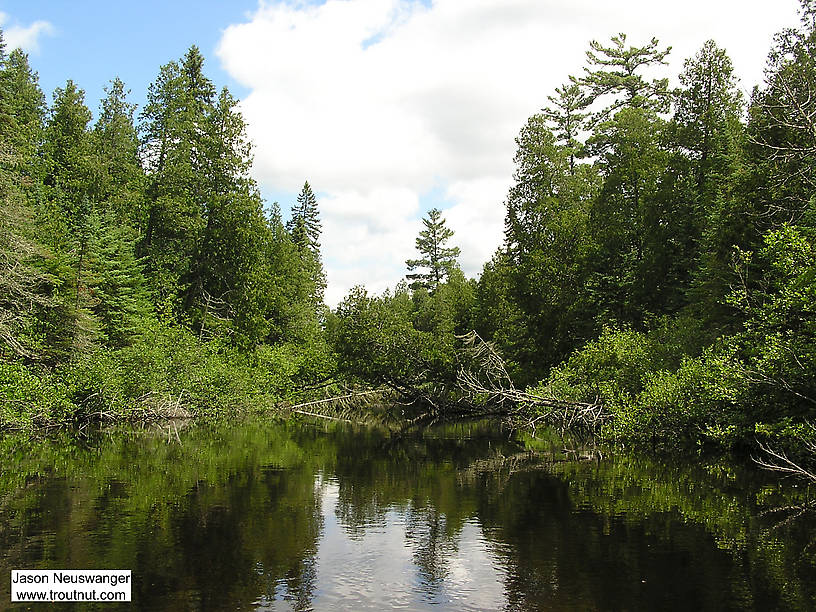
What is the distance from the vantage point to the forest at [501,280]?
19.5 meters

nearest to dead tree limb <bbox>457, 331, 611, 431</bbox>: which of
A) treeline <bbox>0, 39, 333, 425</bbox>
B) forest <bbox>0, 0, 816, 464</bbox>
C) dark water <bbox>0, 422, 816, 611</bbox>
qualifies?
forest <bbox>0, 0, 816, 464</bbox>

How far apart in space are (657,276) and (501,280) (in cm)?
772

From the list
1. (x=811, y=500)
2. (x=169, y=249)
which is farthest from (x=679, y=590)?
(x=169, y=249)

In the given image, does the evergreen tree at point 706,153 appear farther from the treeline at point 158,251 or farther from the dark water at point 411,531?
the treeline at point 158,251

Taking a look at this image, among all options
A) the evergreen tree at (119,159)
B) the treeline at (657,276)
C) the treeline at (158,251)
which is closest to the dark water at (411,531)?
the treeline at (657,276)

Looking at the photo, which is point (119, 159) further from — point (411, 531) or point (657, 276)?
point (411, 531)

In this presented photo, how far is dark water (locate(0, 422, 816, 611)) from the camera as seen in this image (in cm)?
807

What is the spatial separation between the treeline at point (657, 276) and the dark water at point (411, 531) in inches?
95.5

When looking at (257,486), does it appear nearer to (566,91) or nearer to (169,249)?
(169,249)

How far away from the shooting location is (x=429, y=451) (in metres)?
22.0

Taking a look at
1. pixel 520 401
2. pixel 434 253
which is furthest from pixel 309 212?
pixel 520 401

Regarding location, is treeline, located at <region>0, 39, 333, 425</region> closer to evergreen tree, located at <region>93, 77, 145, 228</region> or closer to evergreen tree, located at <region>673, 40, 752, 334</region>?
evergreen tree, located at <region>93, 77, 145, 228</region>

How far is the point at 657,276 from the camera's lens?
30.6 meters

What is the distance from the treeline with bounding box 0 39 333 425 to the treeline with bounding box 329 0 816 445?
7846 mm
